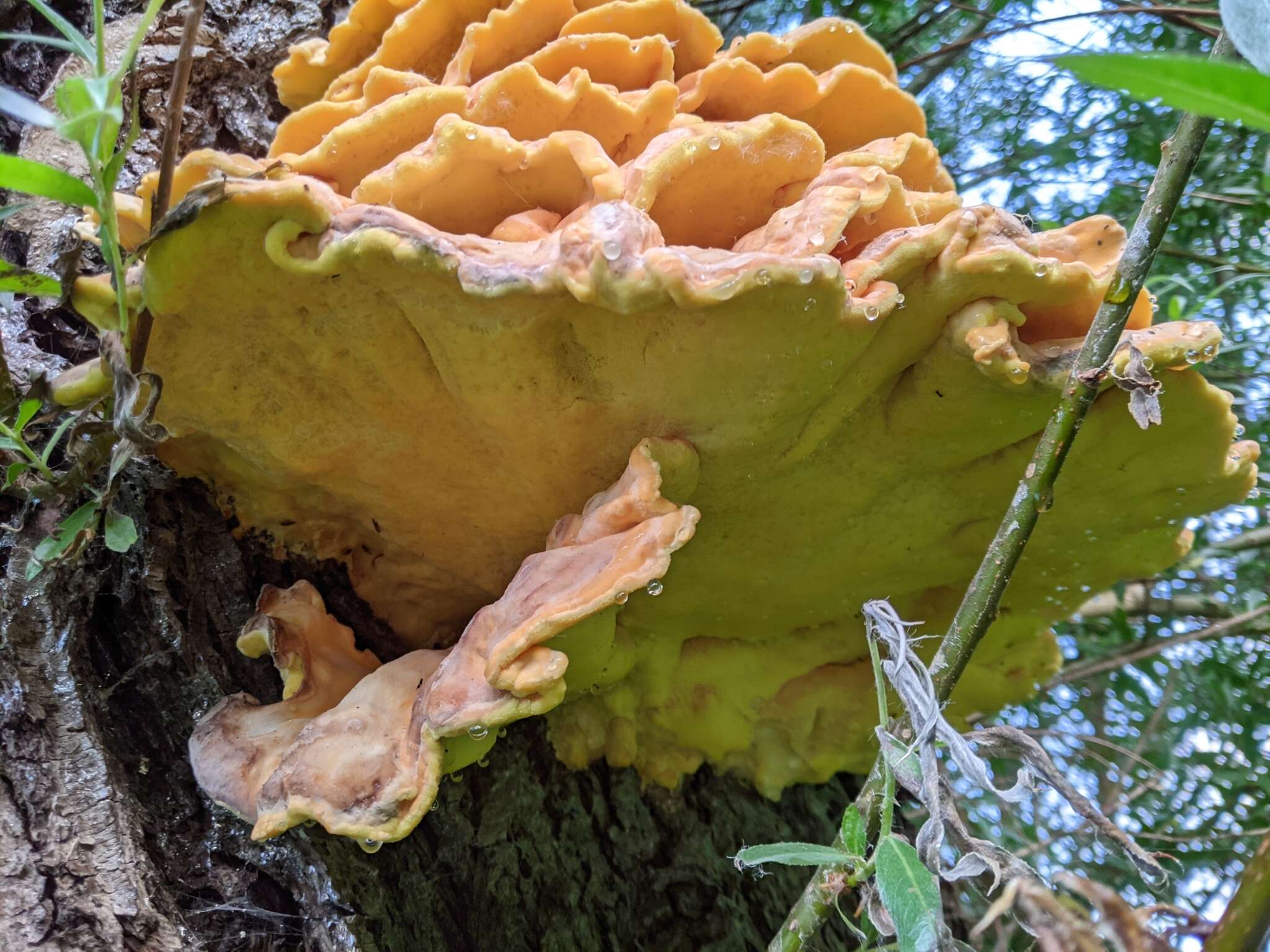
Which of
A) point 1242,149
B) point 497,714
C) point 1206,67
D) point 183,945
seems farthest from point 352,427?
point 1242,149

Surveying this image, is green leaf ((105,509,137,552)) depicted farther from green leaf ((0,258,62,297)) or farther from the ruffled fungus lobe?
green leaf ((0,258,62,297))

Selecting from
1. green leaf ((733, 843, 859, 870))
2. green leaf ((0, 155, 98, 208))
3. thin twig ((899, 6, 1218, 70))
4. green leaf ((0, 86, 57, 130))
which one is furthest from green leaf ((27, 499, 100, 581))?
thin twig ((899, 6, 1218, 70))

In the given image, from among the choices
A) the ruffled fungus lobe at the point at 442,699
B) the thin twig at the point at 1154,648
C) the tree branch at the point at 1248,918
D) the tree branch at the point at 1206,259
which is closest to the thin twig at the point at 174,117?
the ruffled fungus lobe at the point at 442,699

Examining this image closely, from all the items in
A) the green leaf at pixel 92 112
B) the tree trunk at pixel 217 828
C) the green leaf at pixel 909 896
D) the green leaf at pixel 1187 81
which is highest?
the green leaf at pixel 1187 81

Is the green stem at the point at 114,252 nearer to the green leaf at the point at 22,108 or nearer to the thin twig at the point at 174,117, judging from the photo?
the thin twig at the point at 174,117

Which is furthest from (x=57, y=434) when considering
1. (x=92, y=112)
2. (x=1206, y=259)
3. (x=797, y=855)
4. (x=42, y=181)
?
(x=1206, y=259)
